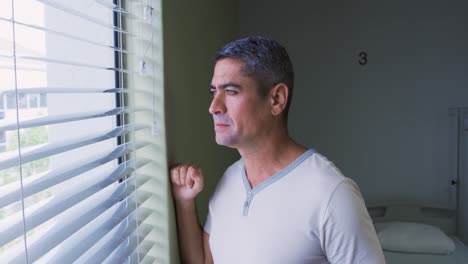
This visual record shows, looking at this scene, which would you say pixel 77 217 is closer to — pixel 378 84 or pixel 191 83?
pixel 191 83

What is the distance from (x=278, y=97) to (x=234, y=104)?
128 mm

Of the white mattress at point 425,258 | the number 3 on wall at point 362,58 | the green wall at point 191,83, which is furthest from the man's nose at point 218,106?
the number 3 on wall at point 362,58

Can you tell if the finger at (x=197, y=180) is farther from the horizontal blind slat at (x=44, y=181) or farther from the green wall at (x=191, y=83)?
the horizontal blind slat at (x=44, y=181)

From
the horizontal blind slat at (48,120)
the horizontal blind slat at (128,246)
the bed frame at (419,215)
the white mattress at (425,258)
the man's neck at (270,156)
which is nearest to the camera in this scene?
the horizontal blind slat at (48,120)

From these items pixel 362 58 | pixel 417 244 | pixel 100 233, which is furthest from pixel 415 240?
pixel 100 233

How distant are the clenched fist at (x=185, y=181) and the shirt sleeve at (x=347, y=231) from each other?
34cm

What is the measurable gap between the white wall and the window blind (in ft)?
6.85

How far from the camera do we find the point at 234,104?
114 centimetres

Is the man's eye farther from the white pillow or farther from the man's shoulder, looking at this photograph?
the white pillow

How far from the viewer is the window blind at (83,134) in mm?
667

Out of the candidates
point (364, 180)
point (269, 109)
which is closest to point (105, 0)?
point (269, 109)

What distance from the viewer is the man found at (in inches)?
42.5

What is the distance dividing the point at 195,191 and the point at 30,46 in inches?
22.0

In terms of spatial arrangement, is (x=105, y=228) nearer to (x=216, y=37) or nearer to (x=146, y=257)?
(x=146, y=257)
